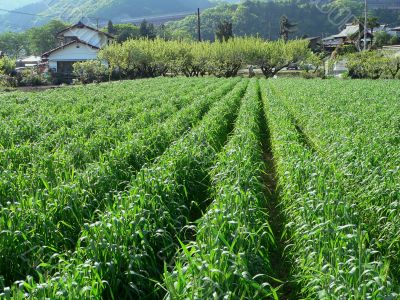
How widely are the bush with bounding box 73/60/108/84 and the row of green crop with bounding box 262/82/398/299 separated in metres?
44.8

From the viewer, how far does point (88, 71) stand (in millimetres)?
50250

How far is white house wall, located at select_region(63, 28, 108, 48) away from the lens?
231 feet

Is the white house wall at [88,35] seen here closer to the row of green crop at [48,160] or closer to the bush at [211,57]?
the bush at [211,57]

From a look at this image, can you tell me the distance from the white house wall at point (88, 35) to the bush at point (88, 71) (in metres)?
20.7

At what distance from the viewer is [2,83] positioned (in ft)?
136

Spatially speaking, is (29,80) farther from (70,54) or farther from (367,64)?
(367,64)

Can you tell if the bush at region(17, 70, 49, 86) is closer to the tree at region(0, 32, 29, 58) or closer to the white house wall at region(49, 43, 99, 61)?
the white house wall at region(49, 43, 99, 61)

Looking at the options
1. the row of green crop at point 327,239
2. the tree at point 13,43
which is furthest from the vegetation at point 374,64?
the tree at point 13,43

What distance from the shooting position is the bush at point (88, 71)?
49500 millimetres

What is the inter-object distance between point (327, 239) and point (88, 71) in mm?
49095

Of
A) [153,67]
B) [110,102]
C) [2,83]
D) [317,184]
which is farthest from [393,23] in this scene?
[317,184]

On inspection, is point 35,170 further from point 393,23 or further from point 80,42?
point 393,23

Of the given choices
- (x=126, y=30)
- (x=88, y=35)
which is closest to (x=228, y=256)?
(x=88, y=35)

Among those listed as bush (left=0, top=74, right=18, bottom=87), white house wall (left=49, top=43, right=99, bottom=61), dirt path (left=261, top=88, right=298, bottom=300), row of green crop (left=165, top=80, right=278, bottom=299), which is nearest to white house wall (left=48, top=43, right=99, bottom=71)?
white house wall (left=49, top=43, right=99, bottom=61)
